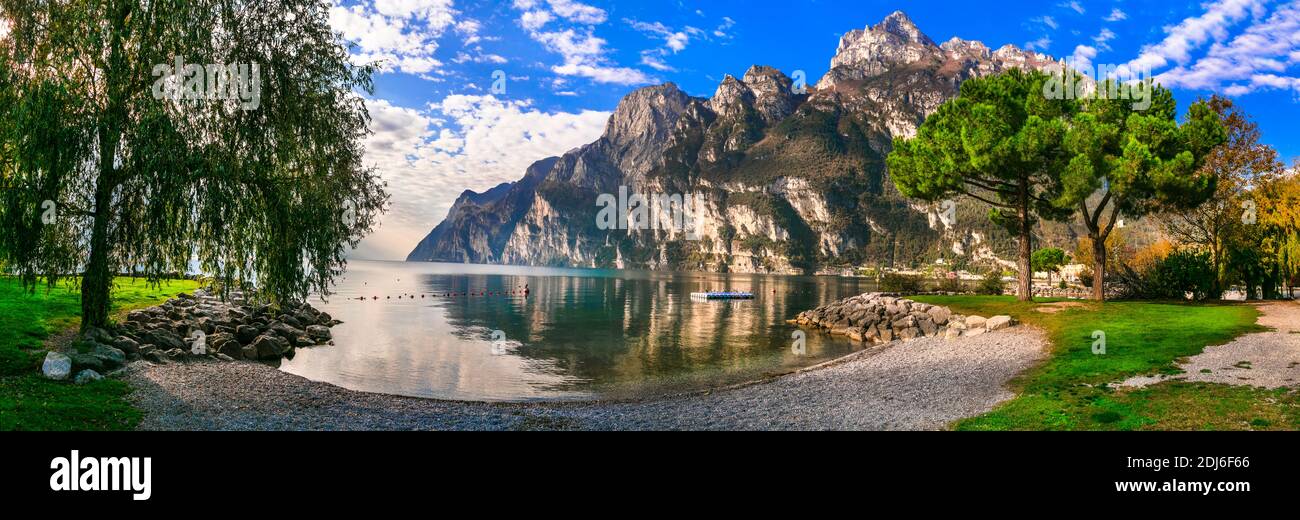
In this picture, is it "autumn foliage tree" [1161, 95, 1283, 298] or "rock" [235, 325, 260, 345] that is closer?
"rock" [235, 325, 260, 345]

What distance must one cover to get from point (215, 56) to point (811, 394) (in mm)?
21462

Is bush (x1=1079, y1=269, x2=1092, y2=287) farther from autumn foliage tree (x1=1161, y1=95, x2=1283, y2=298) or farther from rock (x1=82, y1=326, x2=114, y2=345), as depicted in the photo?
rock (x1=82, y1=326, x2=114, y2=345)

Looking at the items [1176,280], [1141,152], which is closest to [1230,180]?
[1176,280]

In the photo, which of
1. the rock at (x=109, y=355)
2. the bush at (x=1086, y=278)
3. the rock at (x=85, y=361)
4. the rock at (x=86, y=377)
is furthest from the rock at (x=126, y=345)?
the bush at (x=1086, y=278)

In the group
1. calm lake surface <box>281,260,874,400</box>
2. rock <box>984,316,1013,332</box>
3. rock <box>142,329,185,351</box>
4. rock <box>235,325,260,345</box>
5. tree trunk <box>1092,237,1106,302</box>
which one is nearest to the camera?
rock <box>142,329,185,351</box>

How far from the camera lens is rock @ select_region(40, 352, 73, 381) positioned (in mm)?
15383

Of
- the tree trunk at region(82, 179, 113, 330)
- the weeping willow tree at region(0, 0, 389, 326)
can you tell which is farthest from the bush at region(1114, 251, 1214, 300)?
the tree trunk at region(82, 179, 113, 330)

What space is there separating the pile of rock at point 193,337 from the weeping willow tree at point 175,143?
211 cm

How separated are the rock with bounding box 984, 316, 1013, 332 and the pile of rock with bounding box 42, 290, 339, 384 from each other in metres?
31.8

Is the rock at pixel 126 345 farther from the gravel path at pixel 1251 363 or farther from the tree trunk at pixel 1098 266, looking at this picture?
the tree trunk at pixel 1098 266

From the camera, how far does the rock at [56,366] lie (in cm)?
1538
